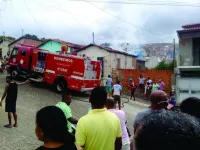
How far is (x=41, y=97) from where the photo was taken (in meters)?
15.7

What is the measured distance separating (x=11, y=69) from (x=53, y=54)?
3.82 metres

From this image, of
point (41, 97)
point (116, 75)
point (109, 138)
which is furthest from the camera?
point (116, 75)

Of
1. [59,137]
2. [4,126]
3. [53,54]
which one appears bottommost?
[4,126]

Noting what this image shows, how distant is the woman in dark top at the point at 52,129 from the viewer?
7.14 ft

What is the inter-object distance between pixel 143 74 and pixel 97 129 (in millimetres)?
20821

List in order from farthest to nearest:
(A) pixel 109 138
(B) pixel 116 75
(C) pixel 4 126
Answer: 1. (B) pixel 116 75
2. (C) pixel 4 126
3. (A) pixel 109 138

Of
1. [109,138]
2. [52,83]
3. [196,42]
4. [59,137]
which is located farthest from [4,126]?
[196,42]

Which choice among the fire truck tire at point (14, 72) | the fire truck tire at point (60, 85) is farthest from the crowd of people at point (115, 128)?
the fire truck tire at point (14, 72)

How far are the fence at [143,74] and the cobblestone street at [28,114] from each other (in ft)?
25.3

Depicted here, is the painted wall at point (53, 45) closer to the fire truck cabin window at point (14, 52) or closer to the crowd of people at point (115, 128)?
the fire truck cabin window at point (14, 52)

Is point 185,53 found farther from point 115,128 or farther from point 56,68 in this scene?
point 115,128

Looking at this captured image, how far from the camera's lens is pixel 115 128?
3406mm

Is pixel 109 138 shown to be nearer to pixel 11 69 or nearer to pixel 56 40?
pixel 11 69

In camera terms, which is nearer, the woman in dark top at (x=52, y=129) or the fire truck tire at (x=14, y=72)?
the woman in dark top at (x=52, y=129)
